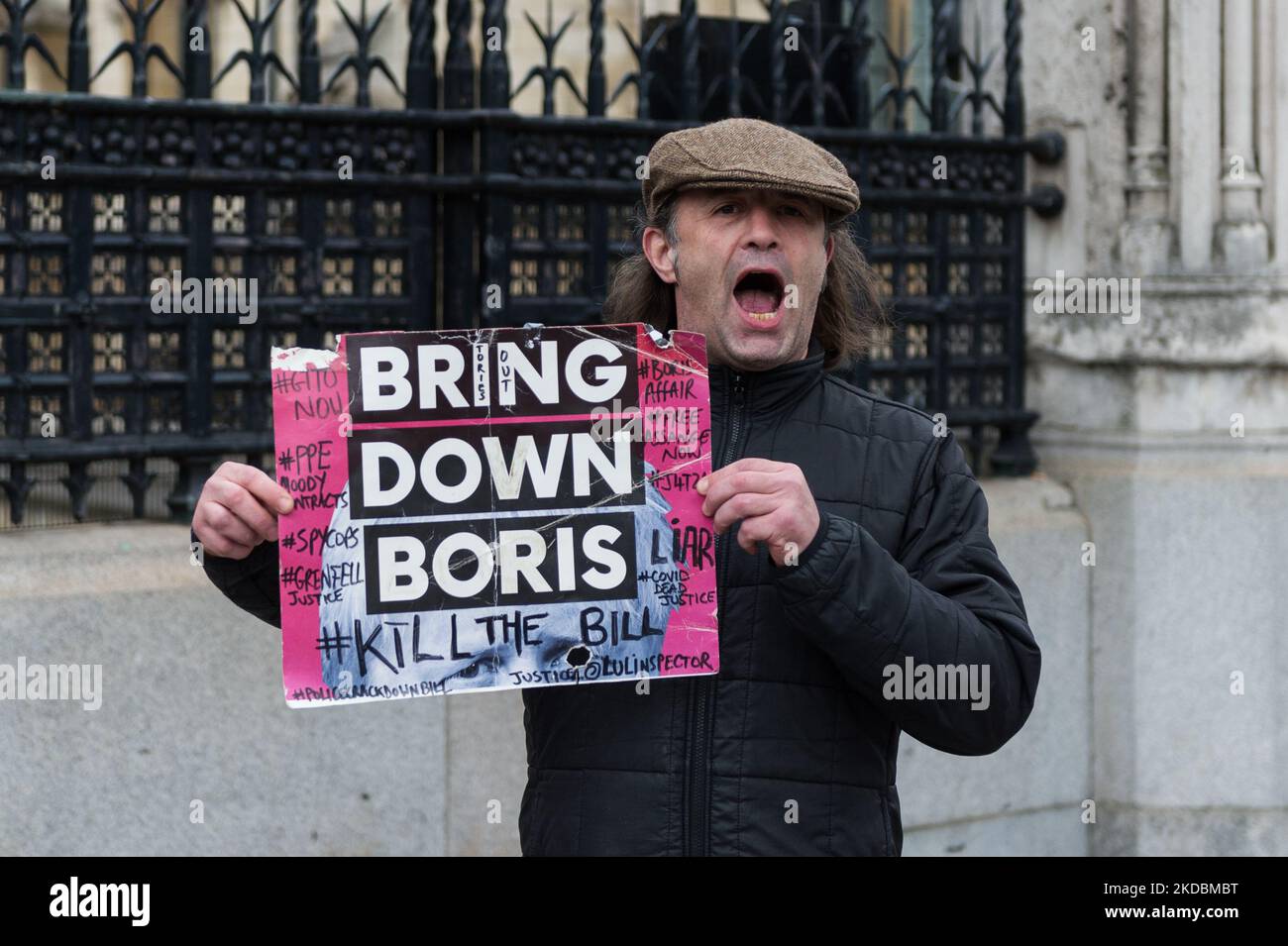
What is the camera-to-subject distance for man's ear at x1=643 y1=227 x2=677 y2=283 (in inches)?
121

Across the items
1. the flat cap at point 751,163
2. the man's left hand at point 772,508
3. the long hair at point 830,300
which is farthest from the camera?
the long hair at point 830,300

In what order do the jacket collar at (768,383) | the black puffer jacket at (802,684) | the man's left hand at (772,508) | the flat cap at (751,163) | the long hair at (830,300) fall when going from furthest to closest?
the long hair at (830,300) < the jacket collar at (768,383) < the flat cap at (751,163) < the black puffer jacket at (802,684) < the man's left hand at (772,508)

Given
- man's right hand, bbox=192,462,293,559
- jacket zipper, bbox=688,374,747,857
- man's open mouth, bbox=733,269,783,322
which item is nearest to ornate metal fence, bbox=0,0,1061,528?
man's open mouth, bbox=733,269,783,322

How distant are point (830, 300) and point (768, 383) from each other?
0.36m

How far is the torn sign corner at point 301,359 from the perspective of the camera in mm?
2877

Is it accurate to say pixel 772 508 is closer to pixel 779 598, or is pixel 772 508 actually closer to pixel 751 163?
pixel 779 598

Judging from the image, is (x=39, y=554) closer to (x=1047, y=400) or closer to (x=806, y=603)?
(x=806, y=603)

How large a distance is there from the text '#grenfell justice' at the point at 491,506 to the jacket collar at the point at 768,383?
0.37 feet

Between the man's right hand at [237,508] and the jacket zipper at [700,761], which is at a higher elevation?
the man's right hand at [237,508]

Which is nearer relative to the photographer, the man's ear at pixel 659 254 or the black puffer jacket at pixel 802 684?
the black puffer jacket at pixel 802 684

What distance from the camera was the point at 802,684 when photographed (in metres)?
2.88

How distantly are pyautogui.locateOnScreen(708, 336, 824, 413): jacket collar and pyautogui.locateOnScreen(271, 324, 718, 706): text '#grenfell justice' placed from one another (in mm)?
113

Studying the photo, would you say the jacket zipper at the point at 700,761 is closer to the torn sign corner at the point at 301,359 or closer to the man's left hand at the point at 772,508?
the man's left hand at the point at 772,508

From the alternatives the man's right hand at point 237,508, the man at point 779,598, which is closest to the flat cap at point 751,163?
the man at point 779,598
